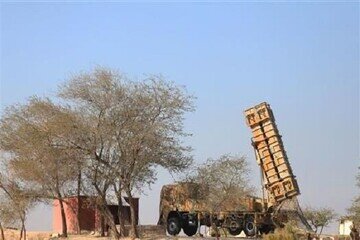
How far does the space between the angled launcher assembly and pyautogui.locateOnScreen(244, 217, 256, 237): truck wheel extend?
7.44ft

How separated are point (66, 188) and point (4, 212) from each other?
632 centimetres

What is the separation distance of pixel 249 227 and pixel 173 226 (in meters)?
5.25

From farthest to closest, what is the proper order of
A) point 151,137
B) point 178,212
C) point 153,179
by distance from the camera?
1. point 178,212
2. point 153,179
3. point 151,137

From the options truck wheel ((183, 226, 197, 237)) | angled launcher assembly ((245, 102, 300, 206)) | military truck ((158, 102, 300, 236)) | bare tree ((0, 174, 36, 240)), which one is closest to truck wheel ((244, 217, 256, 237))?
military truck ((158, 102, 300, 236))

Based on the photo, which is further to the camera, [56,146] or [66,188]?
[66,188]

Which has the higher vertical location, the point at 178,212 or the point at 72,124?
the point at 72,124

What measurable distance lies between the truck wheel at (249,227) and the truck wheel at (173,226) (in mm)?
4519

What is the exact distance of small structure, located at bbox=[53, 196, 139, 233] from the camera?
44.1 m

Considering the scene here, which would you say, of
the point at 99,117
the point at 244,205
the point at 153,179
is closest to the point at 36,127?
the point at 99,117

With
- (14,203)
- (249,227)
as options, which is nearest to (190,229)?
(249,227)

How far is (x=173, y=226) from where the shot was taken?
139 feet

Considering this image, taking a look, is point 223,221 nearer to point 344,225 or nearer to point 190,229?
point 190,229

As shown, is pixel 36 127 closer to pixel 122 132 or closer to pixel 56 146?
pixel 56 146

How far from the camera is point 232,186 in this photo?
41.0 m
